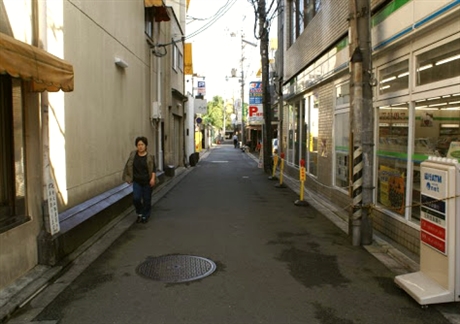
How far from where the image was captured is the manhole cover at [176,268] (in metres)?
5.40

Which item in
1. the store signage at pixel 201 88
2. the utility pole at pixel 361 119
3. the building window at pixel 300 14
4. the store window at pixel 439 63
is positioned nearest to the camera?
the store window at pixel 439 63

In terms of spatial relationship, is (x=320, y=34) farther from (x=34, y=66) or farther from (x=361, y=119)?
(x=34, y=66)

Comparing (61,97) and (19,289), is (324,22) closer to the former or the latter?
(61,97)

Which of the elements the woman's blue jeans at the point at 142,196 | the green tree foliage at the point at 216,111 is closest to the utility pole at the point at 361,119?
the woman's blue jeans at the point at 142,196

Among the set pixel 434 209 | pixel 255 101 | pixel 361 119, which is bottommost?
pixel 434 209

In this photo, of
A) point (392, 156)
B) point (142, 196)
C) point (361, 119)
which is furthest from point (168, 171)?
point (361, 119)

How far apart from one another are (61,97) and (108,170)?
311cm

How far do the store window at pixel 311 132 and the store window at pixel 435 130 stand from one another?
6634mm

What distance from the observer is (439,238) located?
4.50 m

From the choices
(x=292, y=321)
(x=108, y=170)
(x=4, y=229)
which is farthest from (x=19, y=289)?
(x=108, y=170)

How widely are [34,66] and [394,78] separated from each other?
5.64m

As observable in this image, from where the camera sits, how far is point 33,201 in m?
5.50

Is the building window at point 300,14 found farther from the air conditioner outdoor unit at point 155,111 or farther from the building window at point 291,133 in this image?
the air conditioner outdoor unit at point 155,111

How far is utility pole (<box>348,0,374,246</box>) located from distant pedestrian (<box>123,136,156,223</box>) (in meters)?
3.99
